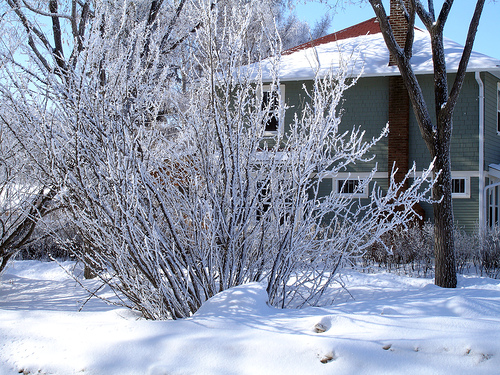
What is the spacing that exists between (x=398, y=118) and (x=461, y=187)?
7.94 feet

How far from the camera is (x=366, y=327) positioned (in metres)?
2.54

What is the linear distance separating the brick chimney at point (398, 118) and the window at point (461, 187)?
4.41 ft

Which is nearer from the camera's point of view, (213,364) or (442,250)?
(213,364)

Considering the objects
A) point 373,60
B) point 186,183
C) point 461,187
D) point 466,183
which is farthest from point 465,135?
point 186,183

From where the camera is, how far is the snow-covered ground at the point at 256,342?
215 centimetres

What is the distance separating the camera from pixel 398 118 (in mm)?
12531

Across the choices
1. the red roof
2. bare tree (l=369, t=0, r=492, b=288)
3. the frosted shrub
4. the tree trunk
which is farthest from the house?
the tree trunk

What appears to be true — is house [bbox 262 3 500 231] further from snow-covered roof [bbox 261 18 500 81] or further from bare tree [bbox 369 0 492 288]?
bare tree [bbox 369 0 492 288]

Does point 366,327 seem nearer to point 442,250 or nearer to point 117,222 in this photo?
point 117,222

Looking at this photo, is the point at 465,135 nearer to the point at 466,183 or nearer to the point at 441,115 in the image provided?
the point at 466,183

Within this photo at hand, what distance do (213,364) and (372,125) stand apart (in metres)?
11.5

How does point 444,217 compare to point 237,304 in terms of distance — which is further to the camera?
point 444,217

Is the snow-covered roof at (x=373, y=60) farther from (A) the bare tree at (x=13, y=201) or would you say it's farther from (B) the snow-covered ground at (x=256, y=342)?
(B) the snow-covered ground at (x=256, y=342)

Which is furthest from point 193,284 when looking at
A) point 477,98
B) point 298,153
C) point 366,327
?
point 477,98
